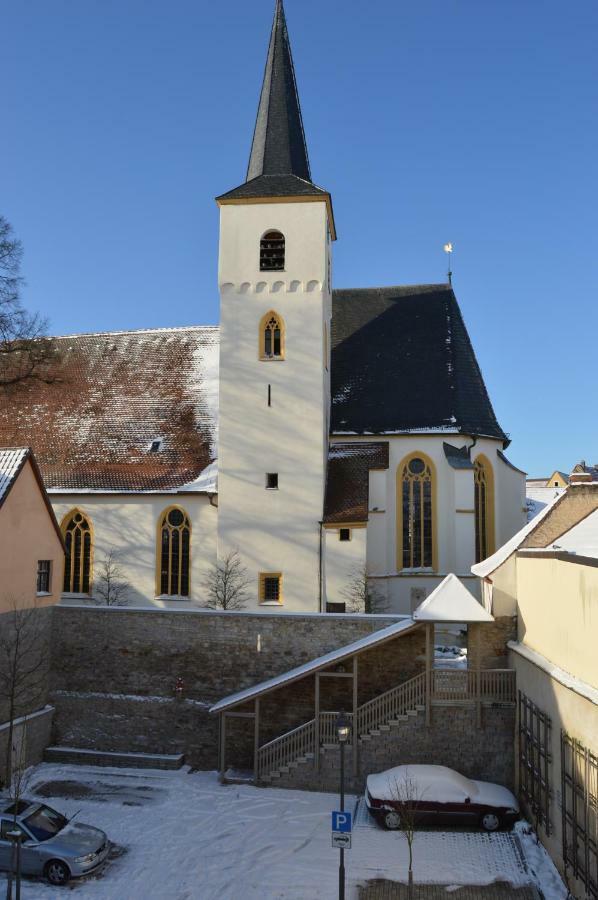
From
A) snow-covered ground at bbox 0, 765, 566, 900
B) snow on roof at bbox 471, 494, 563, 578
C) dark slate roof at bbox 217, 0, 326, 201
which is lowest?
snow-covered ground at bbox 0, 765, 566, 900

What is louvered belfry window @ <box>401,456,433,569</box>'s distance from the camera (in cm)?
2966

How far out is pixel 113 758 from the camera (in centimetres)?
2155

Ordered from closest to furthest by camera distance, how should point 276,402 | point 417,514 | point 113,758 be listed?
point 113,758 < point 276,402 < point 417,514

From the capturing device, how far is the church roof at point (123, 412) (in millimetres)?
30156

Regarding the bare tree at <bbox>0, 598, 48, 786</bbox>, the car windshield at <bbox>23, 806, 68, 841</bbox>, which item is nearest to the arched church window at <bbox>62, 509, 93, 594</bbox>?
the bare tree at <bbox>0, 598, 48, 786</bbox>

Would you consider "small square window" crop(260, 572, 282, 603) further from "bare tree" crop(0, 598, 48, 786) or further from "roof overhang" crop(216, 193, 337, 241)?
"roof overhang" crop(216, 193, 337, 241)

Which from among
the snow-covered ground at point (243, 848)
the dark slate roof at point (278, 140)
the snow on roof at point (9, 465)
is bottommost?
the snow-covered ground at point (243, 848)

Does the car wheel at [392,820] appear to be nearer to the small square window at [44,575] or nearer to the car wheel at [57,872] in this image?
the car wheel at [57,872]

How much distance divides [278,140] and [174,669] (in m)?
20.6

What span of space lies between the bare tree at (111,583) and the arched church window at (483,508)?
528 inches

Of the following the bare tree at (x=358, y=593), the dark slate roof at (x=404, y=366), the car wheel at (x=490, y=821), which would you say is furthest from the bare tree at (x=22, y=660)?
the dark slate roof at (x=404, y=366)

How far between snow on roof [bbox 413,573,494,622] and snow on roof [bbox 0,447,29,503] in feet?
35.8

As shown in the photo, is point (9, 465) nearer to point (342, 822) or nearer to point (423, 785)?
point (342, 822)

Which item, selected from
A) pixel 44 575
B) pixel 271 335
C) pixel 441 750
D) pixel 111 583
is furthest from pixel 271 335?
pixel 441 750
